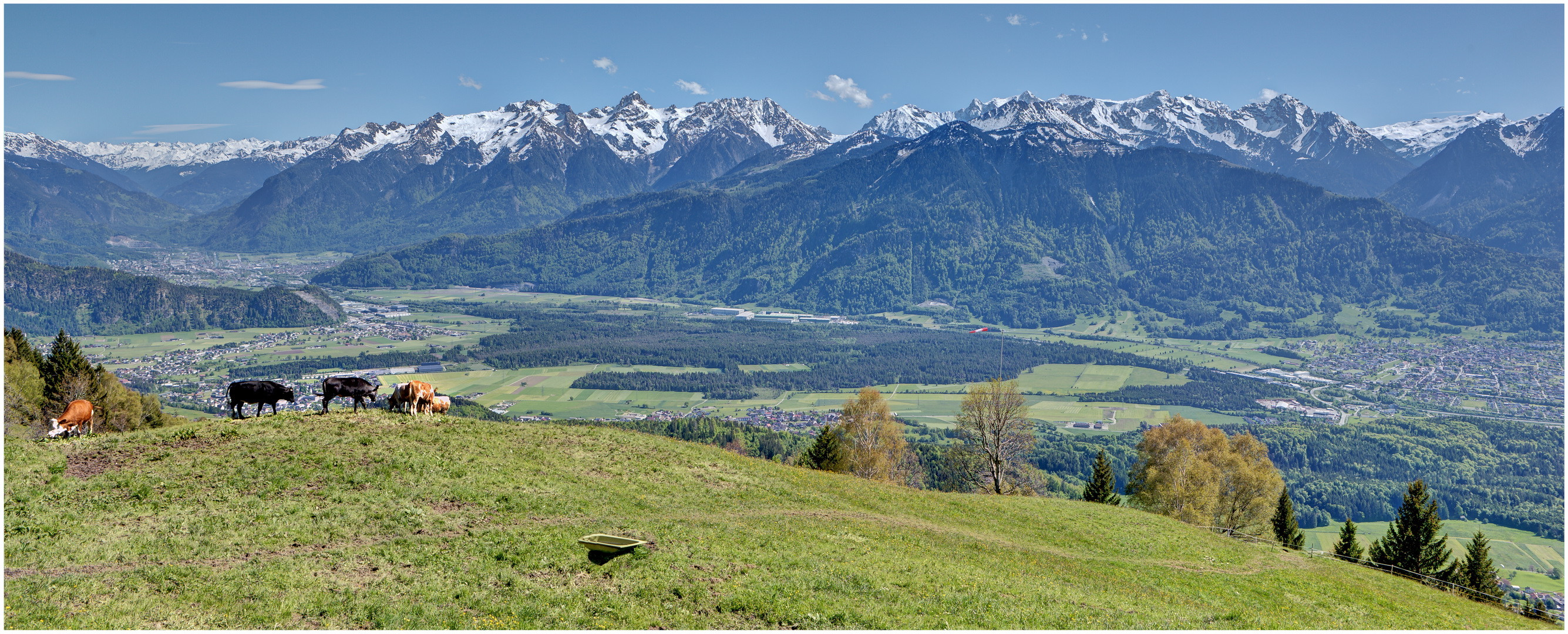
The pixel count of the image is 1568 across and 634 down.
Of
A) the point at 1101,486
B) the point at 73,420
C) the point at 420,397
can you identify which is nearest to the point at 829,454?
the point at 1101,486

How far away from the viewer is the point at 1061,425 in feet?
543

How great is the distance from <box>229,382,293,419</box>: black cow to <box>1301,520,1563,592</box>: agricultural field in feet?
365

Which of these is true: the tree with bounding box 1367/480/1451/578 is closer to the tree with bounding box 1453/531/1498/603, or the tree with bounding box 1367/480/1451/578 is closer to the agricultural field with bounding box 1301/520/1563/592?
the tree with bounding box 1453/531/1498/603

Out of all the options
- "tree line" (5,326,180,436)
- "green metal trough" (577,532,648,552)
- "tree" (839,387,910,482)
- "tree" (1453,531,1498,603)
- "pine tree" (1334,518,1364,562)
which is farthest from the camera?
"tree" (839,387,910,482)

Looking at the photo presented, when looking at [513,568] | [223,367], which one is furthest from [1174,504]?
[223,367]

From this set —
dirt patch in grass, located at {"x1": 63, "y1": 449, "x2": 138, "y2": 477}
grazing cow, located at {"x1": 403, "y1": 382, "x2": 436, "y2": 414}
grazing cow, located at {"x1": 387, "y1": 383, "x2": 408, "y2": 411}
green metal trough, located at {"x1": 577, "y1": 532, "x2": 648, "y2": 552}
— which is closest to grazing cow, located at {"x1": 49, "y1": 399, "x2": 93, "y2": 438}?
dirt patch in grass, located at {"x1": 63, "y1": 449, "x2": 138, "y2": 477}

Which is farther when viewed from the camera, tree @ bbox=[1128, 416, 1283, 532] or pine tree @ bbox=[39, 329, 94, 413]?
tree @ bbox=[1128, 416, 1283, 532]

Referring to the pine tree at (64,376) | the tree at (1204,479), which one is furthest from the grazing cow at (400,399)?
the tree at (1204,479)

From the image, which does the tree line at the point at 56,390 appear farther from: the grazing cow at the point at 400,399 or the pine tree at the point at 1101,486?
the pine tree at the point at 1101,486

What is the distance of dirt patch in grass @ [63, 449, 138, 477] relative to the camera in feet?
88.4

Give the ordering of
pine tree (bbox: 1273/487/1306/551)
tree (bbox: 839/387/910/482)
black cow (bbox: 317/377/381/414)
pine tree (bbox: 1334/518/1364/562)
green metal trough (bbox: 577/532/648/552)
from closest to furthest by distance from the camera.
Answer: green metal trough (bbox: 577/532/648/552) < black cow (bbox: 317/377/381/414) < pine tree (bbox: 1334/518/1364/562) < pine tree (bbox: 1273/487/1306/551) < tree (bbox: 839/387/910/482)

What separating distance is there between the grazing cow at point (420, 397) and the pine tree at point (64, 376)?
40.9 metres

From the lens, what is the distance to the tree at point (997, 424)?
59.2 metres

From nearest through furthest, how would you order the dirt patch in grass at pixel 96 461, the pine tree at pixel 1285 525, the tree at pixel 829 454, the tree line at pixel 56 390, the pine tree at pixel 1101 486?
the dirt patch in grass at pixel 96 461 → the tree line at pixel 56 390 → the pine tree at pixel 1285 525 → the tree at pixel 829 454 → the pine tree at pixel 1101 486
